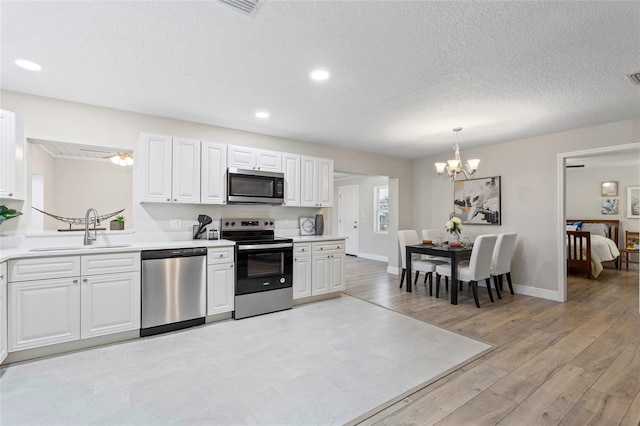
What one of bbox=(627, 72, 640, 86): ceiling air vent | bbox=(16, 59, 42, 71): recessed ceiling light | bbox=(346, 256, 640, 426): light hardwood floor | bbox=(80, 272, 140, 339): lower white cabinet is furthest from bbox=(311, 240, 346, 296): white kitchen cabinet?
bbox=(627, 72, 640, 86): ceiling air vent

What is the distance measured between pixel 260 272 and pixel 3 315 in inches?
85.9

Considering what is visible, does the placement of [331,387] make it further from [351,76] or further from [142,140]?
[142,140]

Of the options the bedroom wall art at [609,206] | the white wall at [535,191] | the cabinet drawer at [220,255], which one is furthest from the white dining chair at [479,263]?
the bedroom wall art at [609,206]

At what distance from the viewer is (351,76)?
2609 mm

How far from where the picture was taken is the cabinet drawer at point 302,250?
4.03 meters

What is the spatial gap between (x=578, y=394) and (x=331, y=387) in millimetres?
1688

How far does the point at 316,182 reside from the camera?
15.1 ft

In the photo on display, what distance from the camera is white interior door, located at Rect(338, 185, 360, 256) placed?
8.69 meters

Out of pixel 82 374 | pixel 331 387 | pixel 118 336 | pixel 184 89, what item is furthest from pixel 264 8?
pixel 118 336

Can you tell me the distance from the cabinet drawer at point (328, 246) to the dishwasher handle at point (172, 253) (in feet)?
4.94

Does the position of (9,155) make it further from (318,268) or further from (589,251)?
(589,251)

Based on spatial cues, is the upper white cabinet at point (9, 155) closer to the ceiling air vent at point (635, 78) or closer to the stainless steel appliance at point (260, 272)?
the stainless steel appliance at point (260, 272)

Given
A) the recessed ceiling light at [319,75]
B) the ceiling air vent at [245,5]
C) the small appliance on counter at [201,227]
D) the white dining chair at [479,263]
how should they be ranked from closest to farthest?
the ceiling air vent at [245,5]
the recessed ceiling light at [319,75]
the small appliance on counter at [201,227]
the white dining chair at [479,263]

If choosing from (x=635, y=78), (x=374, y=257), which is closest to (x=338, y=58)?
(x=635, y=78)
